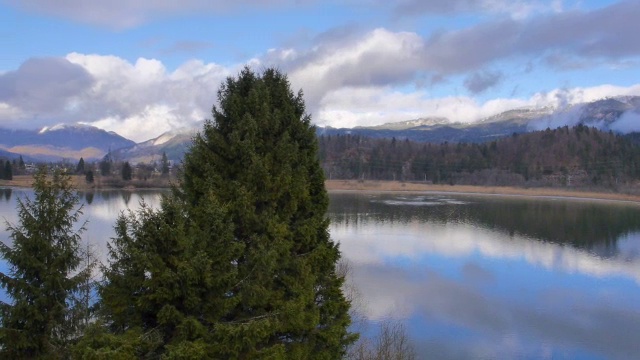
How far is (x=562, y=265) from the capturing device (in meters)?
30.7

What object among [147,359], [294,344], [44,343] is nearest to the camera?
[147,359]

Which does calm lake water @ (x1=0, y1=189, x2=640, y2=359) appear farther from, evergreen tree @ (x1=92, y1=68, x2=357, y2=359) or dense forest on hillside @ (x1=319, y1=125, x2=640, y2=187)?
dense forest on hillside @ (x1=319, y1=125, x2=640, y2=187)

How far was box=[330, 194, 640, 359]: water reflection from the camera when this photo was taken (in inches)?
677

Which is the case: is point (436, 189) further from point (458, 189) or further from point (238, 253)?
point (238, 253)

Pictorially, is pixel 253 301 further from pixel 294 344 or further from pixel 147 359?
pixel 147 359

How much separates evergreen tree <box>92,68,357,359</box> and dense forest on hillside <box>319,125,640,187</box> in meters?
97.4

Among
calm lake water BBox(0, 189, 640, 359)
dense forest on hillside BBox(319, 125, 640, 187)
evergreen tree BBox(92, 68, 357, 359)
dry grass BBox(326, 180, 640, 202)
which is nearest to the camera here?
evergreen tree BBox(92, 68, 357, 359)

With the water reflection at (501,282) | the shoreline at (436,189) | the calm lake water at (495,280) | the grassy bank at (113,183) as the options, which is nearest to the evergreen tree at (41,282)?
the calm lake water at (495,280)

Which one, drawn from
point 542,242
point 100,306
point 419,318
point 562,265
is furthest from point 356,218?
point 100,306

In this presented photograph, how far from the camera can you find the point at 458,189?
101500 mm

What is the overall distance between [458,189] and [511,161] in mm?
24256

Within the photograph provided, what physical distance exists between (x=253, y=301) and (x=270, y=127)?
3279mm

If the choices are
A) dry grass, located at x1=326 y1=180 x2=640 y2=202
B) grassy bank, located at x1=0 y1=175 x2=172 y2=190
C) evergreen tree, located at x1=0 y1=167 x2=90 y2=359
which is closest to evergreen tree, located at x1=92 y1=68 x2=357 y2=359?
evergreen tree, located at x1=0 y1=167 x2=90 y2=359

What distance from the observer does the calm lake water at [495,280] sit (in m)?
17.2
